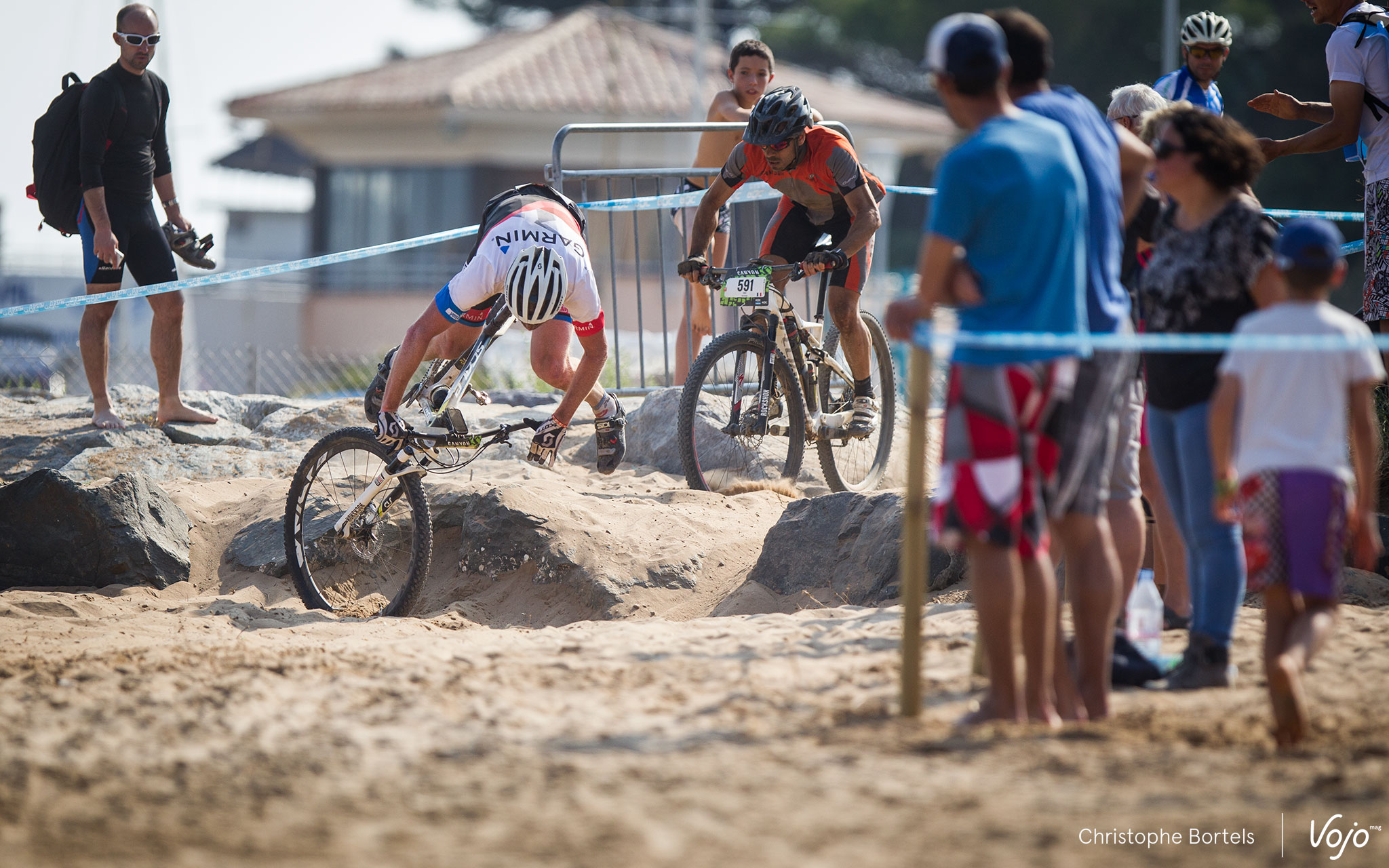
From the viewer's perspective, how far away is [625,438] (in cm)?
783

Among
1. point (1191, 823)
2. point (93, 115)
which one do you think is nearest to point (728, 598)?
point (1191, 823)

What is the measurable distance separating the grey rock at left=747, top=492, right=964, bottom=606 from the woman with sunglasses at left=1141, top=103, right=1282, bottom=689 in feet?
5.91

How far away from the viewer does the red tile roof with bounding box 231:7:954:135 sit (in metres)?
22.0

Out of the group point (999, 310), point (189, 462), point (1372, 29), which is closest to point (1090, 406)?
point (999, 310)

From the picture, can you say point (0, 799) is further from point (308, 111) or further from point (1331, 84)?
point (308, 111)

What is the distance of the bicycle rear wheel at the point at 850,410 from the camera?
682 cm

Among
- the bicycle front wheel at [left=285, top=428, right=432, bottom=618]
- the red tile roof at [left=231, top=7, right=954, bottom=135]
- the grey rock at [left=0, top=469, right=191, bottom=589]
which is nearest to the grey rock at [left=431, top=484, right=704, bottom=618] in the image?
the bicycle front wheel at [left=285, top=428, right=432, bottom=618]

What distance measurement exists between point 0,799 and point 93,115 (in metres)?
4.85

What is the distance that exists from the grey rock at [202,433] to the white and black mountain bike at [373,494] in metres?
1.97

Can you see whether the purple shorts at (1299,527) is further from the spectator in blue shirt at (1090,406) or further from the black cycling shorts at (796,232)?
the black cycling shorts at (796,232)

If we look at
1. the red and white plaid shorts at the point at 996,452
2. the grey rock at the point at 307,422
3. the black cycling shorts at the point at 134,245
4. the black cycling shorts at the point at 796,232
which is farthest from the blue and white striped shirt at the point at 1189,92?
the black cycling shorts at the point at 134,245

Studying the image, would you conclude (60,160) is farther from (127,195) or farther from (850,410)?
(850,410)

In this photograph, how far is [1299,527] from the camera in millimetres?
3109

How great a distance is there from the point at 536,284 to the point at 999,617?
2742 millimetres
